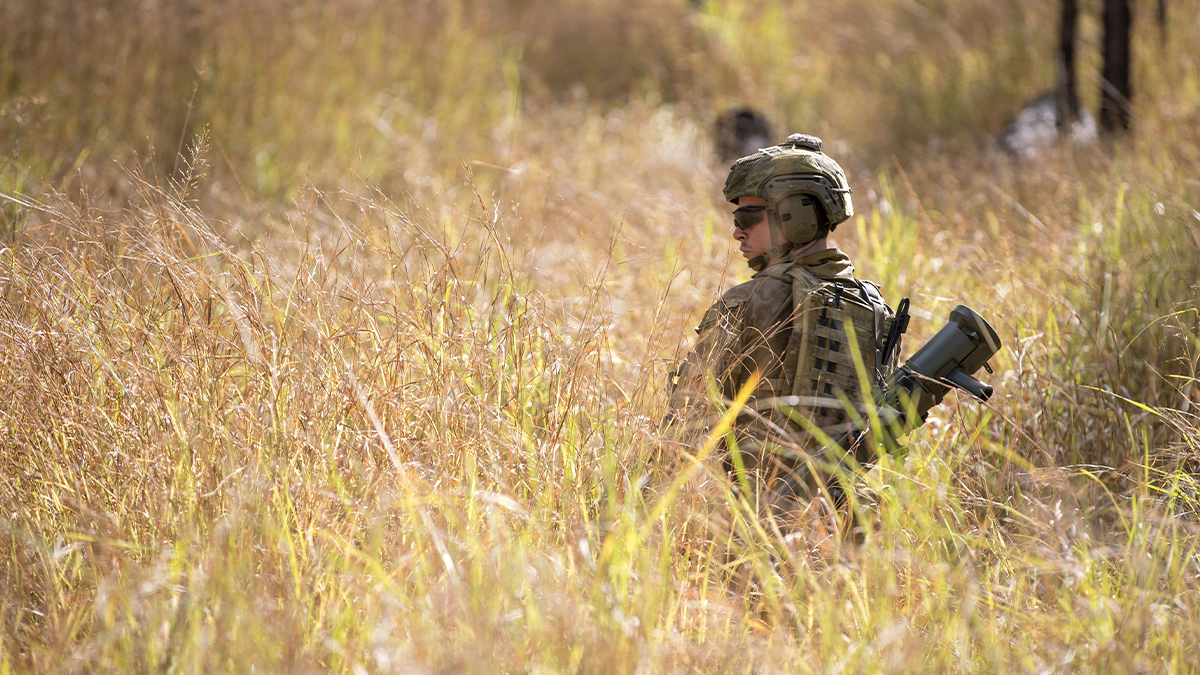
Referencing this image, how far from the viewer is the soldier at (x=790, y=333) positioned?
2139 millimetres

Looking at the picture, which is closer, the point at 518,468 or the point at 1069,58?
the point at 518,468

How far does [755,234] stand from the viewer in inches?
91.9

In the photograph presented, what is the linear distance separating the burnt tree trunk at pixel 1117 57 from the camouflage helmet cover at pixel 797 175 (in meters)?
4.37

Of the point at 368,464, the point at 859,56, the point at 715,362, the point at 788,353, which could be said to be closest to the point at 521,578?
the point at 368,464

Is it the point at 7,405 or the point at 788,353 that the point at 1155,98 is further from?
the point at 7,405

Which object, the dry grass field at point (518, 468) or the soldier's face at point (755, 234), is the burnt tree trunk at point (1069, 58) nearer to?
the dry grass field at point (518, 468)

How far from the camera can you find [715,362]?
211 centimetres

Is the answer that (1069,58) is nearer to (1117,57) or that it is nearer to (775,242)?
(1117,57)

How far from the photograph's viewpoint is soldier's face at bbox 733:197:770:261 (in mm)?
2312

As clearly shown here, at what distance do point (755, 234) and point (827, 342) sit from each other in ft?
1.15

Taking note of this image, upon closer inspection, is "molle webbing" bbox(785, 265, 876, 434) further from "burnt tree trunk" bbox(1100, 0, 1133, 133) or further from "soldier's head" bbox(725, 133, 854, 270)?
"burnt tree trunk" bbox(1100, 0, 1133, 133)

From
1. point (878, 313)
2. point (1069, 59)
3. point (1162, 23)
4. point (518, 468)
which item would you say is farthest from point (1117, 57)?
point (518, 468)

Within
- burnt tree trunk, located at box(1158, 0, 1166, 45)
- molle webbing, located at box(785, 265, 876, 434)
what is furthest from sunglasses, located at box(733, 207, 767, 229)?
→ burnt tree trunk, located at box(1158, 0, 1166, 45)

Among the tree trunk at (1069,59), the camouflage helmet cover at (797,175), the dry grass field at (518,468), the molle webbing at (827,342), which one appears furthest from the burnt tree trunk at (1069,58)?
the molle webbing at (827,342)
